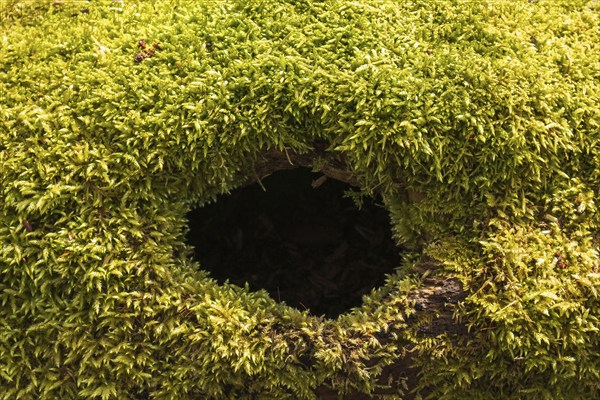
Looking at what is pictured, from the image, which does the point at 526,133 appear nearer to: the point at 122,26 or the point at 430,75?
the point at 430,75

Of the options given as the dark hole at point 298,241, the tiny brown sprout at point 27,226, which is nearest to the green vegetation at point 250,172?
the tiny brown sprout at point 27,226

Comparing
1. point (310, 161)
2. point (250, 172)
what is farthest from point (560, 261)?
point (250, 172)

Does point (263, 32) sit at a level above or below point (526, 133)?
above

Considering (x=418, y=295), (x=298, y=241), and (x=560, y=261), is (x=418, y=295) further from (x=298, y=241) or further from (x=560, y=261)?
(x=298, y=241)

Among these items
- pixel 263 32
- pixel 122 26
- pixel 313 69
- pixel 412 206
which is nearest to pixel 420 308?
pixel 412 206

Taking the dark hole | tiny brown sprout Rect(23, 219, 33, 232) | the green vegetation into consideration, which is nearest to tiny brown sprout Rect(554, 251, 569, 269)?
the green vegetation

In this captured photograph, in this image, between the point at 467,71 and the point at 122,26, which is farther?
the point at 122,26

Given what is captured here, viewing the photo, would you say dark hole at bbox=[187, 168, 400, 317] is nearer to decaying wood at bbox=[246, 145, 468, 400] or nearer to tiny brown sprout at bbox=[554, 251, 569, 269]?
decaying wood at bbox=[246, 145, 468, 400]
